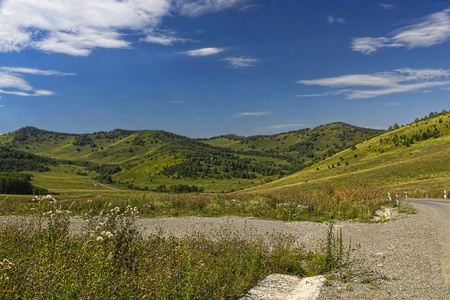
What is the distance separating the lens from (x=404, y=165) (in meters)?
54.1

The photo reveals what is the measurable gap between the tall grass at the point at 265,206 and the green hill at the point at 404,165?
11.2m

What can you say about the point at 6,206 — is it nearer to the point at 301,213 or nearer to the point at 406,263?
the point at 301,213

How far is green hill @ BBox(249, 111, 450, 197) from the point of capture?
145 ft

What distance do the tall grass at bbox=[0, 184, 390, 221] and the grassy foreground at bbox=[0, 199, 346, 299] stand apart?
29.5ft

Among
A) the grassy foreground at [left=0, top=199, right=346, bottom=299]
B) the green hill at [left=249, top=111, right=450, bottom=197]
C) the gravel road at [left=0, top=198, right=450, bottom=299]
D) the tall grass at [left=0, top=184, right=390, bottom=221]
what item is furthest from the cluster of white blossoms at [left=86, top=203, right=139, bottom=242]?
the green hill at [left=249, top=111, right=450, bottom=197]

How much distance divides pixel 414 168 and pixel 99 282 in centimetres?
5862

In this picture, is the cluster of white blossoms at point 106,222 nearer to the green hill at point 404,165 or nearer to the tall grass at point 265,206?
the tall grass at point 265,206

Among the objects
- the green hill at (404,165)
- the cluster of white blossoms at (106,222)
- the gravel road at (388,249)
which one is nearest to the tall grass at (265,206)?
the gravel road at (388,249)

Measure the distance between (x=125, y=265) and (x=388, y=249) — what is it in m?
8.06

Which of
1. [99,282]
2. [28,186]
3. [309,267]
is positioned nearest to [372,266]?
[309,267]

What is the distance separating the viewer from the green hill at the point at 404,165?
4416 cm

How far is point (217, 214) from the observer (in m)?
18.6

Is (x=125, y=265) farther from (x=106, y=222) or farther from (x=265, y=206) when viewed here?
(x=265, y=206)

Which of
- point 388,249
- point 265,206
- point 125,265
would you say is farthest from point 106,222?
point 265,206
